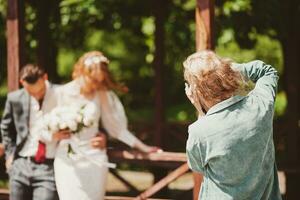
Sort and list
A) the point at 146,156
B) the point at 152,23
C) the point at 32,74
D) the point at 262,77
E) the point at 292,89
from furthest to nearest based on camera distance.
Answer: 1. the point at 152,23
2. the point at 292,89
3. the point at 146,156
4. the point at 32,74
5. the point at 262,77

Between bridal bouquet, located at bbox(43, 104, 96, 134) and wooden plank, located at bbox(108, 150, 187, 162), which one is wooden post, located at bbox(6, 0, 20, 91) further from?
wooden plank, located at bbox(108, 150, 187, 162)

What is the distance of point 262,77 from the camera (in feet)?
12.5

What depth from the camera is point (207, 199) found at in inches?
141

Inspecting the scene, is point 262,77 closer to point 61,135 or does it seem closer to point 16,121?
point 61,135

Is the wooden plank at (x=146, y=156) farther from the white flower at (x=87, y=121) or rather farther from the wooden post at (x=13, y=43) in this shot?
the wooden post at (x=13, y=43)

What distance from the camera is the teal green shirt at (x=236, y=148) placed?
3.50m

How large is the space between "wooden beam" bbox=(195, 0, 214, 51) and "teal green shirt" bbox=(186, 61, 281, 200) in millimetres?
2586

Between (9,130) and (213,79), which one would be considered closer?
(213,79)

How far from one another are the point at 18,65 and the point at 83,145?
1328 mm

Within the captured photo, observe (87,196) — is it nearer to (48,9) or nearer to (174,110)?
(48,9)

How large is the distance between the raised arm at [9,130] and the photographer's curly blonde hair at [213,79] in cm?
296

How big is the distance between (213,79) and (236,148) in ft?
1.23

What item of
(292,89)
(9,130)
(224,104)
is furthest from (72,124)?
(292,89)

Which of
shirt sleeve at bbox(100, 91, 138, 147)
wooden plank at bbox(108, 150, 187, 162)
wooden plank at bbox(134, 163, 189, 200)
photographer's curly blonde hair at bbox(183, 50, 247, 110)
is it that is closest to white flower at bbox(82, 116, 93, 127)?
shirt sleeve at bbox(100, 91, 138, 147)
